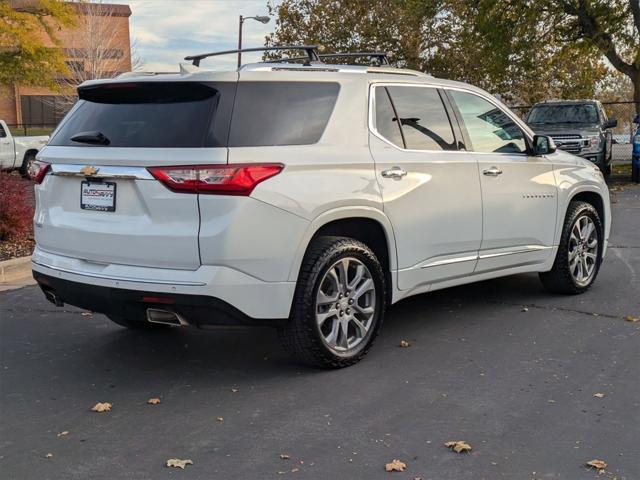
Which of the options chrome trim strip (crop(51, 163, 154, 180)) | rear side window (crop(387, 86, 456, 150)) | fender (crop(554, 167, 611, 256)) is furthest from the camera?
fender (crop(554, 167, 611, 256))

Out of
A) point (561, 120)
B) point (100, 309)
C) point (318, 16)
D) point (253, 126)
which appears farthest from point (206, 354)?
point (318, 16)

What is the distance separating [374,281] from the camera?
206 inches

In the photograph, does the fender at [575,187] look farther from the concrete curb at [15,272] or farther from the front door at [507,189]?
the concrete curb at [15,272]

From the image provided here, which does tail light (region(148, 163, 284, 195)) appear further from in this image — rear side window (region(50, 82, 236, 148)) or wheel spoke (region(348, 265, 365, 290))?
wheel spoke (region(348, 265, 365, 290))

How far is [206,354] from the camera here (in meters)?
5.55

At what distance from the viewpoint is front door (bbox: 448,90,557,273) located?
6.09 metres

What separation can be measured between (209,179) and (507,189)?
281 centimetres

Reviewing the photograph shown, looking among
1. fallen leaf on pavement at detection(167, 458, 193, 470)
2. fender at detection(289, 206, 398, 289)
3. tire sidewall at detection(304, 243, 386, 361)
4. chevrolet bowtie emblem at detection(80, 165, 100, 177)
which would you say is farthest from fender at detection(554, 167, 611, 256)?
fallen leaf on pavement at detection(167, 458, 193, 470)

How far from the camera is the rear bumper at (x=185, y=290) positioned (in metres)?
4.41

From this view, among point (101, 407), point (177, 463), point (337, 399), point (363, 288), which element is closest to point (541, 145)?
point (363, 288)

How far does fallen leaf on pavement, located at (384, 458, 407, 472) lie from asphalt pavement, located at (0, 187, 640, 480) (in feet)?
0.10

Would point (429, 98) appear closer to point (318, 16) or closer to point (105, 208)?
point (105, 208)

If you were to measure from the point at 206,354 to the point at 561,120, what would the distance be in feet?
52.3

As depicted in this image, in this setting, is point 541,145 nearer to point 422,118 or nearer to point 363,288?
point 422,118
